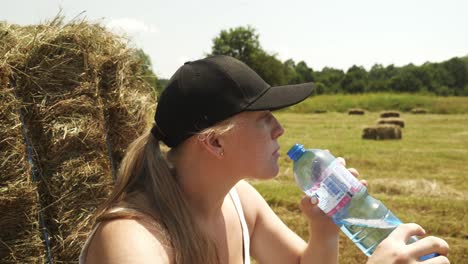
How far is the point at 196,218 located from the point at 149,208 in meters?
0.26

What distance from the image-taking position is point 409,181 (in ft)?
23.7

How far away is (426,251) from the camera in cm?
149

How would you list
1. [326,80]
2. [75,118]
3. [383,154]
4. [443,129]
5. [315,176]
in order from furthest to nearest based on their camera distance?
[326,80]
[443,129]
[383,154]
[75,118]
[315,176]

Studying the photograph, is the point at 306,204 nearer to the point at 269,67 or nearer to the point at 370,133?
the point at 370,133

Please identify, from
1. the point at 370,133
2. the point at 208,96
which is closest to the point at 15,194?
the point at 208,96

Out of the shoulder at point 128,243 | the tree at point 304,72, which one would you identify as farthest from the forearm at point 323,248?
the tree at point 304,72

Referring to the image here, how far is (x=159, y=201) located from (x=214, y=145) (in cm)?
27

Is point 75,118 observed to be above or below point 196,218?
above

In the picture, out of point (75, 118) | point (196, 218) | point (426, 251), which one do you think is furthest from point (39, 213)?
point (426, 251)

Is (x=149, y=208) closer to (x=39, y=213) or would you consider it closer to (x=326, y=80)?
(x=39, y=213)

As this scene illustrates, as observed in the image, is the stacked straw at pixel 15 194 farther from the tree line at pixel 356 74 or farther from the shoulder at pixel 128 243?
the tree line at pixel 356 74

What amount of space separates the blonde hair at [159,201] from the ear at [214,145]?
0.02 meters

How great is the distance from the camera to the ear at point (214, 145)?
5.61 feet

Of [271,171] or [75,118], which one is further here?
[75,118]
